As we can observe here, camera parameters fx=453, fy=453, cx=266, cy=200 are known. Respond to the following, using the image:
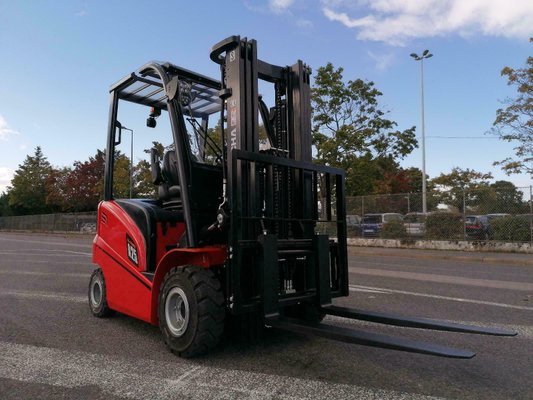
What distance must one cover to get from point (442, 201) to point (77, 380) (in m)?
20.1

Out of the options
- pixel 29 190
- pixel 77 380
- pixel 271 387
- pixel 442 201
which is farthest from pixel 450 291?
pixel 29 190

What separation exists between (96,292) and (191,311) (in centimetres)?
265

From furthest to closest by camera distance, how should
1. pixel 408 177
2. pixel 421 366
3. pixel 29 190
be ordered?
pixel 29 190 < pixel 408 177 < pixel 421 366

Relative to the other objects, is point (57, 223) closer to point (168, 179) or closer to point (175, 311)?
point (168, 179)

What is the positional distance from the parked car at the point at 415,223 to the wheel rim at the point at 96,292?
1797 cm

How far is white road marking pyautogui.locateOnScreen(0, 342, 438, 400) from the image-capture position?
11.0ft

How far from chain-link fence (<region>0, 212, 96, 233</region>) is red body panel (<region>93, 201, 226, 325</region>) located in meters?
37.4

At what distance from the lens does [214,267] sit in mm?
4285

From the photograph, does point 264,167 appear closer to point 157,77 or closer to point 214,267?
point 214,267

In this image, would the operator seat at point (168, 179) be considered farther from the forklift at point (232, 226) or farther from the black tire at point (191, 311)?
the black tire at point (191, 311)

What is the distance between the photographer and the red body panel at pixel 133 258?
14.2 feet

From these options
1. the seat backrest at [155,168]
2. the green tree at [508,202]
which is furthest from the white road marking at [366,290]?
the green tree at [508,202]

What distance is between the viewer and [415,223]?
2159cm

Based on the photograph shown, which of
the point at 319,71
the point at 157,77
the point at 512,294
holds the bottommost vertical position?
the point at 512,294
